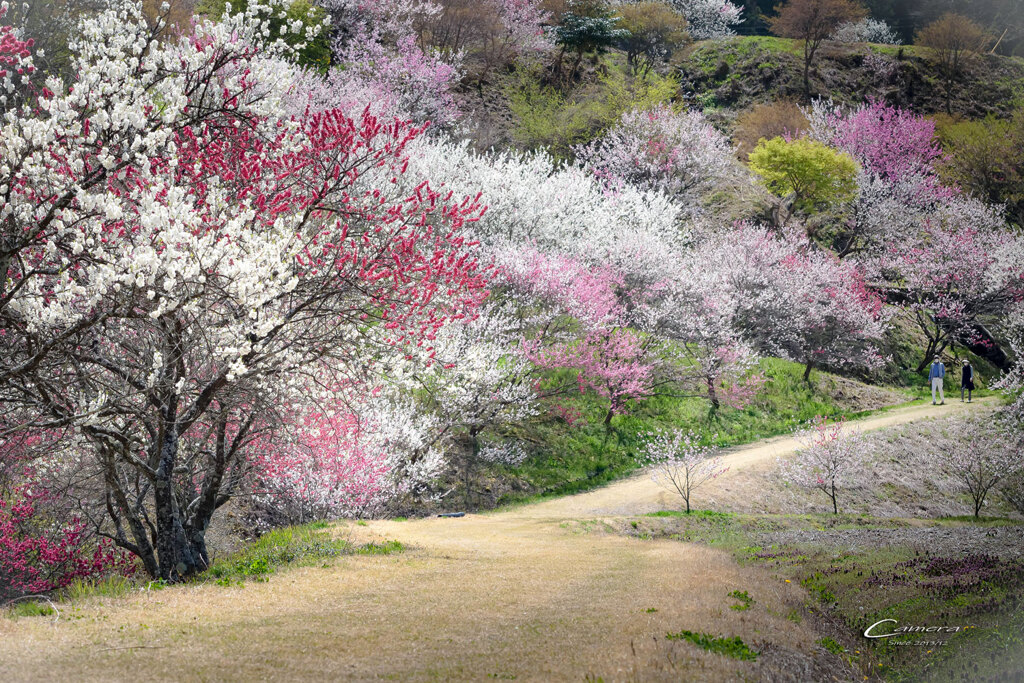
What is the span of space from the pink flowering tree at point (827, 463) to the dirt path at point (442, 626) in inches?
268

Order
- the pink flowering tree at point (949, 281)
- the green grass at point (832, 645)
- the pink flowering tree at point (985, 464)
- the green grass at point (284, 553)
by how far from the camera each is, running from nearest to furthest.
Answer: the green grass at point (832, 645) < the green grass at point (284, 553) < the pink flowering tree at point (985, 464) < the pink flowering tree at point (949, 281)

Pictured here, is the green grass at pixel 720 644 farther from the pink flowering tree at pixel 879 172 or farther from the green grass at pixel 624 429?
the pink flowering tree at pixel 879 172

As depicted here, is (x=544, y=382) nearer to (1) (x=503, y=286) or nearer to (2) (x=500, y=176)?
(1) (x=503, y=286)

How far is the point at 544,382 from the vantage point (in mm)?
24656

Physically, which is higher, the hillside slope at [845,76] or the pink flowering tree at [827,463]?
the hillside slope at [845,76]

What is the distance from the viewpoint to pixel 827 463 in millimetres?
17969

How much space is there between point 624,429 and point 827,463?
746 cm

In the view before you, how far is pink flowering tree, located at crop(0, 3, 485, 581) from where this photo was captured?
7.99m

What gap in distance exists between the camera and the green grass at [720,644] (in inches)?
283

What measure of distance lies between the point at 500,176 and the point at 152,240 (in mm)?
22534

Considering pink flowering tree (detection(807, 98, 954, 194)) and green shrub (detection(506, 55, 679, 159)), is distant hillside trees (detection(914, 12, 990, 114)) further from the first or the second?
green shrub (detection(506, 55, 679, 159))

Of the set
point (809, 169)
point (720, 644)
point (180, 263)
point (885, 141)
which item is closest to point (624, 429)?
point (720, 644)

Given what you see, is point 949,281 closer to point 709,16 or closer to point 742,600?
point 742,600

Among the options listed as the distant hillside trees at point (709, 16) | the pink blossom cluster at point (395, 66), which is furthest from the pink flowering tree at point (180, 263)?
the distant hillside trees at point (709, 16)
